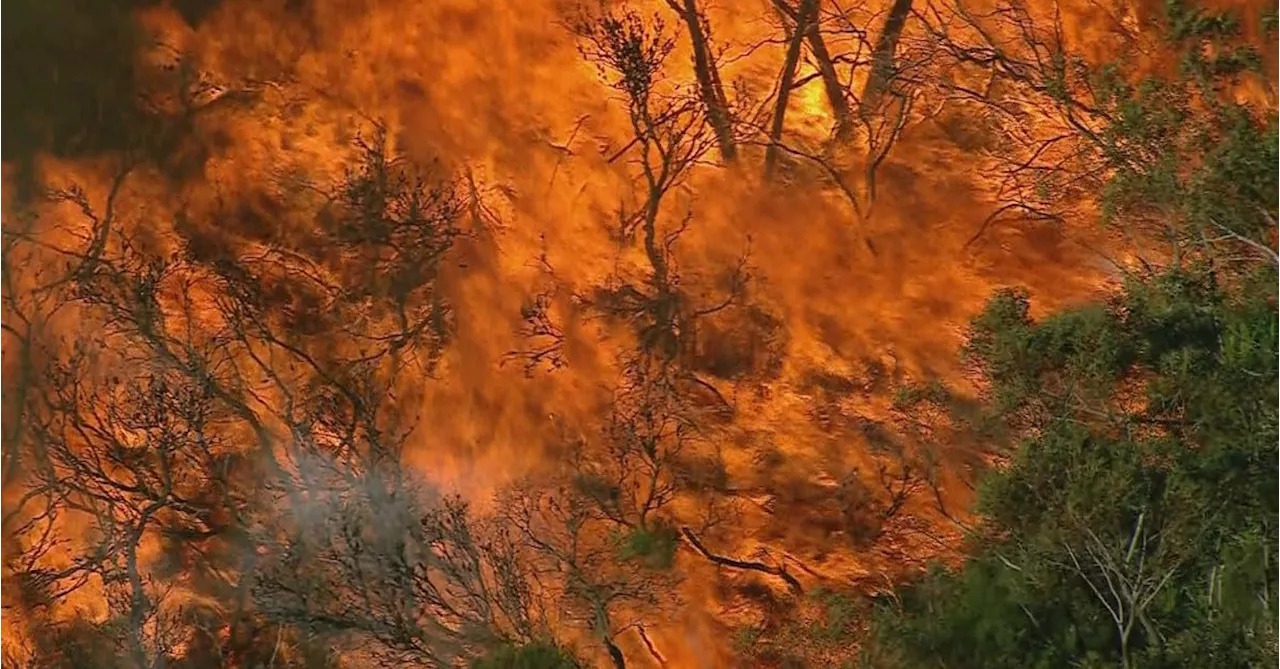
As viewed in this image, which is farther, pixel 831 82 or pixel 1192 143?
pixel 831 82

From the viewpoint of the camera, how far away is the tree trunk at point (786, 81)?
2512mm

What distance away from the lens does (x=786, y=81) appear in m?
2.51

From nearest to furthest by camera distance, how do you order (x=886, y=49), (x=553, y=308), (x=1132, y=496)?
(x=1132, y=496)
(x=886, y=49)
(x=553, y=308)

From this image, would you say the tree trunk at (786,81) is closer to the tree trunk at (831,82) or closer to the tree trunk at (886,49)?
the tree trunk at (831,82)

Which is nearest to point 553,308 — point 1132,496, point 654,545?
point 654,545

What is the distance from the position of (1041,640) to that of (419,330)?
1441 millimetres

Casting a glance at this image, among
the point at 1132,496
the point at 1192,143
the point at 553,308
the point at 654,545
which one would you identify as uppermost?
the point at 553,308

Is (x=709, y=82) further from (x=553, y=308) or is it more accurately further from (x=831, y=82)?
(x=553, y=308)

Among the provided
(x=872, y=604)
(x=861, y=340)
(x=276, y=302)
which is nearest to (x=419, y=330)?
(x=276, y=302)

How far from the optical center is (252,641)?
8.67 ft

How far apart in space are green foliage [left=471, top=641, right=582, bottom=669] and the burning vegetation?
0.05ft

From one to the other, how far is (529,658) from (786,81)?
4.39 ft

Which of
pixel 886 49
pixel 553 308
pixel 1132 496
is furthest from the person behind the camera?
pixel 553 308

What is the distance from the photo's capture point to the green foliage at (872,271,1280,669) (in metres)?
1.94
